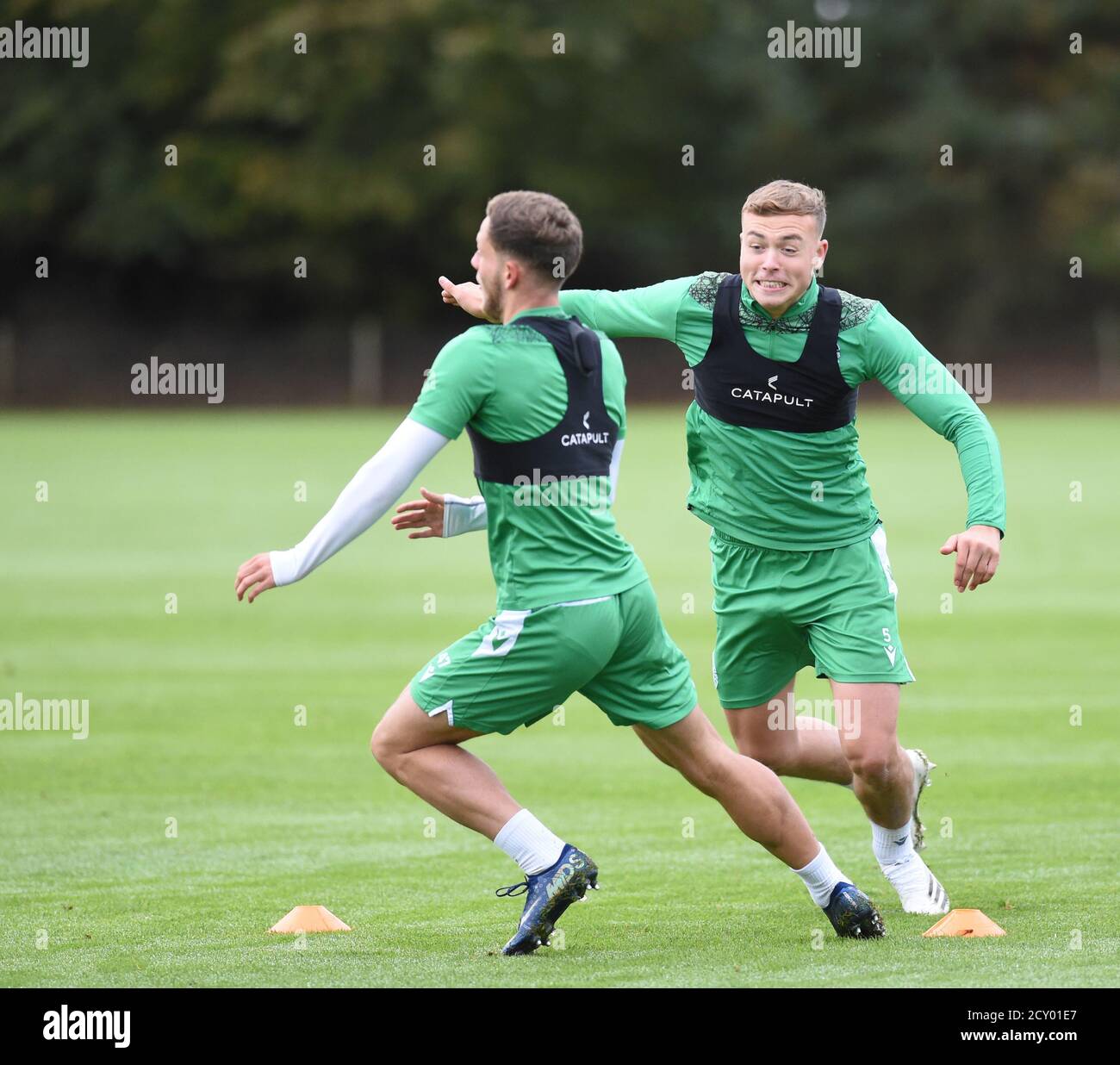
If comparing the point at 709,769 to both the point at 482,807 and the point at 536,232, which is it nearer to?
the point at 482,807

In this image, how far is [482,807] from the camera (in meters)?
5.81

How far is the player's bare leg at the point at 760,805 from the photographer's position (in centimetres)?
591

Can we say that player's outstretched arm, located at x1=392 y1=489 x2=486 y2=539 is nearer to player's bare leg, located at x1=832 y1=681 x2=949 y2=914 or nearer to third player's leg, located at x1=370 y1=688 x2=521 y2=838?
third player's leg, located at x1=370 y1=688 x2=521 y2=838

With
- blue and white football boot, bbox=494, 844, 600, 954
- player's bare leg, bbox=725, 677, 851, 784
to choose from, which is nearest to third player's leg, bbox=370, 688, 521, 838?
blue and white football boot, bbox=494, 844, 600, 954

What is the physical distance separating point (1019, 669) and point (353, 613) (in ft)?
18.5

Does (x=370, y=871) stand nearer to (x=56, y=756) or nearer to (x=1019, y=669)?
(x=56, y=756)

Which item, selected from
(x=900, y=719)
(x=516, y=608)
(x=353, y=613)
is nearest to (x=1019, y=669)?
(x=900, y=719)

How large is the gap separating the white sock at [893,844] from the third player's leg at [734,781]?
27.3 inches

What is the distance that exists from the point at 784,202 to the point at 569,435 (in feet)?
4.47

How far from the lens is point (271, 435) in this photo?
3456cm

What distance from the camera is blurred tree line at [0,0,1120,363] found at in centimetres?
4728

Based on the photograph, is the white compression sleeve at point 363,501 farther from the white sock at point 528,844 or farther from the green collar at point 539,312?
the white sock at point 528,844

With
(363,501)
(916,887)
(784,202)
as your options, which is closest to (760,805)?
(916,887)

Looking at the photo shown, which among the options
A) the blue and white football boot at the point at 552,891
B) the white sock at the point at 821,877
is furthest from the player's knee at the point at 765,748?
the blue and white football boot at the point at 552,891
